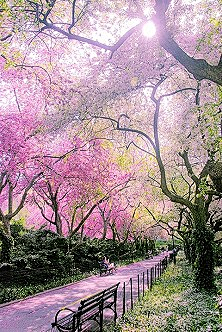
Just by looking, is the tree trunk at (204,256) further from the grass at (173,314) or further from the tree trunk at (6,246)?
the tree trunk at (6,246)

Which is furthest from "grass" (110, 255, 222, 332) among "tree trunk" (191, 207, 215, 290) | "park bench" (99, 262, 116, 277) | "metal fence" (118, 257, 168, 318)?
"park bench" (99, 262, 116, 277)

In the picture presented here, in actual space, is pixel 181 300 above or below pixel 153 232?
below

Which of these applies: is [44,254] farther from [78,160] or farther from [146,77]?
[146,77]

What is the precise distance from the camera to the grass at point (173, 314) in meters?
8.48

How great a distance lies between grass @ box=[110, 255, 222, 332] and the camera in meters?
8.48

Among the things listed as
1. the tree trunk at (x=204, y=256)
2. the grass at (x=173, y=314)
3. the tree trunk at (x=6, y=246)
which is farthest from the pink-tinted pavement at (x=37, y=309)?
the tree trunk at (x=204, y=256)

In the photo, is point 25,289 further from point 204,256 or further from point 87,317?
point 87,317

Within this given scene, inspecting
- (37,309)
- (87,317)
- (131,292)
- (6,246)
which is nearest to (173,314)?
(131,292)

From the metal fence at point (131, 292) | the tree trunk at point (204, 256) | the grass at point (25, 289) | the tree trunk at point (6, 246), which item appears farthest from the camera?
the tree trunk at point (204, 256)

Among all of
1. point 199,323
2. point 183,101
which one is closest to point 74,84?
point 183,101

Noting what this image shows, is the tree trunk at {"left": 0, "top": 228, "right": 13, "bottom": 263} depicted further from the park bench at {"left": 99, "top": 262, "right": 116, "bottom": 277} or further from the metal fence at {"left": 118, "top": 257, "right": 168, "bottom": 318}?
the park bench at {"left": 99, "top": 262, "right": 116, "bottom": 277}

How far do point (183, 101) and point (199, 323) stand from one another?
900cm

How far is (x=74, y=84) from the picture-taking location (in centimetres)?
1258

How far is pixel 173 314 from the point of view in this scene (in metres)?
10.2
